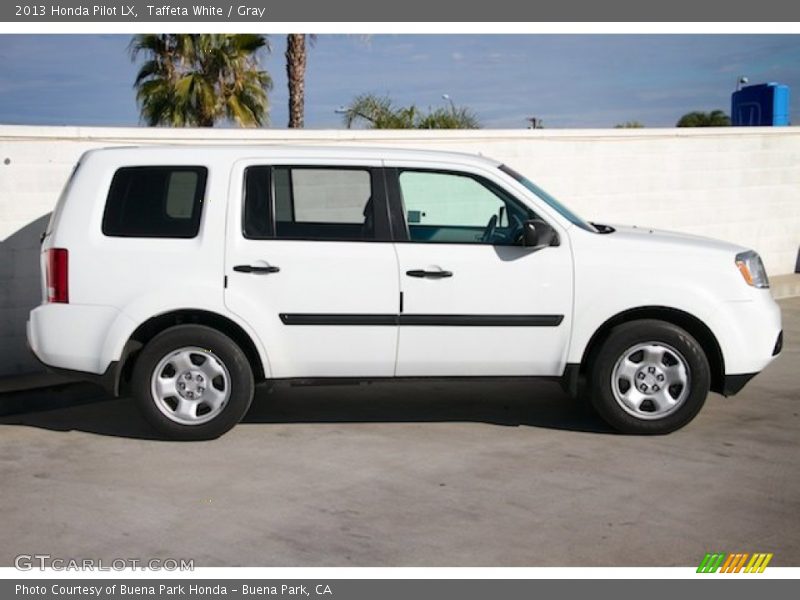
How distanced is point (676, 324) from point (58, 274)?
3.97 m

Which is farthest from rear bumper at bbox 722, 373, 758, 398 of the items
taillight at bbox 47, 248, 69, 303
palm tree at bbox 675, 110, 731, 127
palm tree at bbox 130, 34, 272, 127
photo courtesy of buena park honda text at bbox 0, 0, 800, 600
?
palm tree at bbox 675, 110, 731, 127

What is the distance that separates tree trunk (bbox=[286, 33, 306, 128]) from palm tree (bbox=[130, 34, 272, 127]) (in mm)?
2382

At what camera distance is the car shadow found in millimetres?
7578

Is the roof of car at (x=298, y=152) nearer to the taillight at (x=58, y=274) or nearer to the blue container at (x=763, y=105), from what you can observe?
the taillight at (x=58, y=274)

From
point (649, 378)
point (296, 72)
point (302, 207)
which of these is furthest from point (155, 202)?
point (296, 72)

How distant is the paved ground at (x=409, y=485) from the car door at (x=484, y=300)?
52 centimetres

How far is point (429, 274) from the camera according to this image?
22.6ft

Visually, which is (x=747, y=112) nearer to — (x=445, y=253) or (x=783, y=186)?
(x=783, y=186)

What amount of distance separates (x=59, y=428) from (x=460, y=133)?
5.42 m

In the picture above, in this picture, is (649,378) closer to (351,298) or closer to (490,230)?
(490,230)

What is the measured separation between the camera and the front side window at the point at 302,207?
700 centimetres

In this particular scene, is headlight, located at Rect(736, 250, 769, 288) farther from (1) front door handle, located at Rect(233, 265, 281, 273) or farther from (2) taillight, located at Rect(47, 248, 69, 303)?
(2) taillight, located at Rect(47, 248, 69, 303)

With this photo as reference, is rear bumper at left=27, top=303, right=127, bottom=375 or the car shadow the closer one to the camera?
rear bumper at left=27, top=303, right=127, bottom=375
